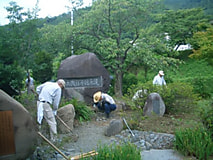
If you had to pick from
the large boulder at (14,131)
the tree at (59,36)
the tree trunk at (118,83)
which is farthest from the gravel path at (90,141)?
the tree at (59,36)

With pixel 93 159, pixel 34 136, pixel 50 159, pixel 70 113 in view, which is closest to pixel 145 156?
pixel 93 159

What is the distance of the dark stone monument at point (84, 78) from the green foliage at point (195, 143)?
5.69 m

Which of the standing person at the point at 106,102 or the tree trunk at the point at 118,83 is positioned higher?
the tree trunk at the point at 118,83

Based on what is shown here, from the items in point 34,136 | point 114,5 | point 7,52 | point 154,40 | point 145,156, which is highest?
point 114,5

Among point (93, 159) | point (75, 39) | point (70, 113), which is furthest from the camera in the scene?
point (75, 39)

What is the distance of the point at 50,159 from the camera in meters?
4.69

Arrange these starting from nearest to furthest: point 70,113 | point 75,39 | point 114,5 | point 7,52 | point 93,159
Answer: point 93,159, point 70,113, point 7,52, point 114,5, point 75,39

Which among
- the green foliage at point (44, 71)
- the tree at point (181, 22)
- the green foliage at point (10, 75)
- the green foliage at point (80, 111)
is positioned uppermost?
the tree at point (181, 22)

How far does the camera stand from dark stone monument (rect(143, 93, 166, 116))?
7891mm

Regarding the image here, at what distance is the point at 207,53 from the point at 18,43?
9.80m

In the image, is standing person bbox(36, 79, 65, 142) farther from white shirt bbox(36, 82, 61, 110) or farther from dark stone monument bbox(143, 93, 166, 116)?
dark stone monument bbox(143, 93, 166, 116)

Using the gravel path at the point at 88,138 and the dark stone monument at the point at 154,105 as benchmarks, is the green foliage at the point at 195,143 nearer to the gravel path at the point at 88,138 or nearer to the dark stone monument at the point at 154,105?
the gravel path at the point at 88,138

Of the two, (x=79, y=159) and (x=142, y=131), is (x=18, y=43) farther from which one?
(x=79, y=159)

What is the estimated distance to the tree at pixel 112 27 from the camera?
39.3ft
